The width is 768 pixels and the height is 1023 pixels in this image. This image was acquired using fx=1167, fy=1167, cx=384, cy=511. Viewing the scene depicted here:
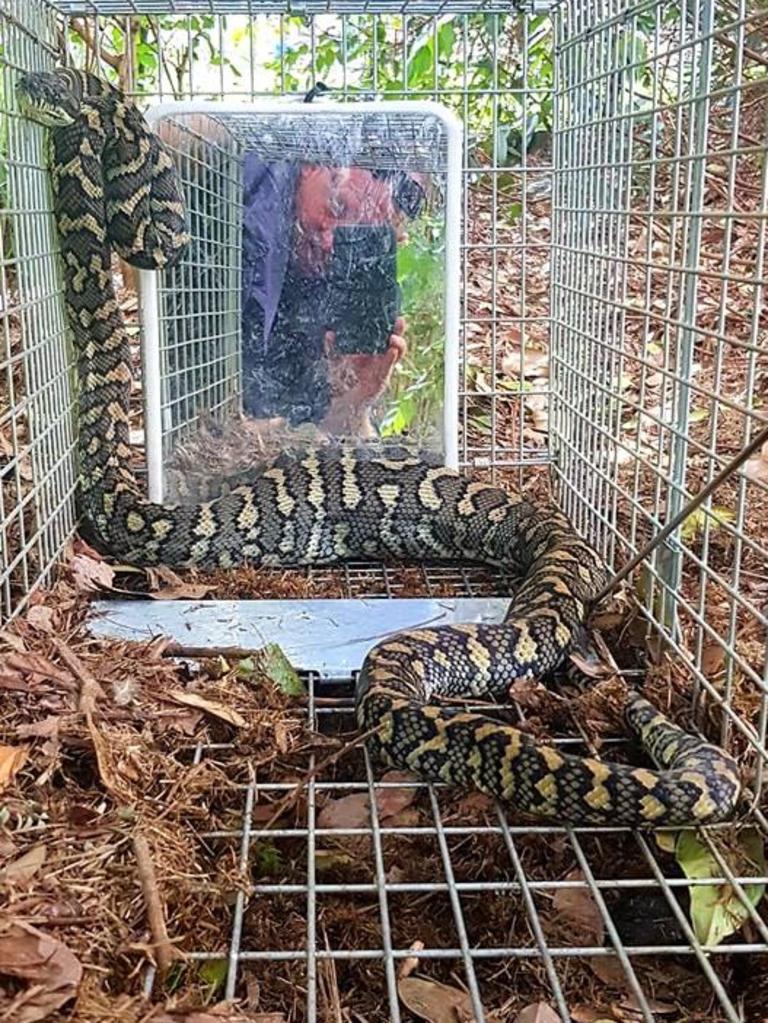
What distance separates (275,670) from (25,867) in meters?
1.31

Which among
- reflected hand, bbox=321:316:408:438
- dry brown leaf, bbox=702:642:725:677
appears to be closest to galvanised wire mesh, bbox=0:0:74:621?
reflected hand, bbox=321:316:408:438

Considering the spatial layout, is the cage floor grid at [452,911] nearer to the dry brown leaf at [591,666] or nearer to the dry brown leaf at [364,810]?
the dry brown leaf at [364,810]

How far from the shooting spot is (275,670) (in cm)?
370

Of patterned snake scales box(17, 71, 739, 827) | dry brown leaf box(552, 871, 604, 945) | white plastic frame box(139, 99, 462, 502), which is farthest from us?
white plastic frame box(139, 99, 462, 502)

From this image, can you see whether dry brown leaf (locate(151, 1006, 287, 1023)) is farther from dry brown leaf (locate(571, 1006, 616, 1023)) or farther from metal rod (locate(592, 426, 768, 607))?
metal rod (locate(592, 426, 768, 607))

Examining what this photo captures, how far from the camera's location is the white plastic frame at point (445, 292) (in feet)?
15.8

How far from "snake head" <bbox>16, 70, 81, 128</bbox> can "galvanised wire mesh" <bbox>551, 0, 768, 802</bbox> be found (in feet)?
6.69

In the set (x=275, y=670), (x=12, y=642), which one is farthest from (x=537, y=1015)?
(x=12, y=642)

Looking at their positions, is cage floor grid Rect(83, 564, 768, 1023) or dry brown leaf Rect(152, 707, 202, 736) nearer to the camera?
cage floor grid Rect(83, 564, 768, 1023)

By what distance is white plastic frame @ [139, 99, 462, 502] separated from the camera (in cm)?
483

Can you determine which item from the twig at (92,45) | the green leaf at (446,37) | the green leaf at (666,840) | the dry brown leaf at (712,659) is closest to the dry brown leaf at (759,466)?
the dry brown leaf at (712,659)

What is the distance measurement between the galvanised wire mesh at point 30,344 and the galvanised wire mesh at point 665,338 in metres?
2.08

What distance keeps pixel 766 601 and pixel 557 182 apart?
2194 mm

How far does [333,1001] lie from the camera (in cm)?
232
